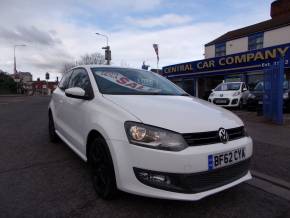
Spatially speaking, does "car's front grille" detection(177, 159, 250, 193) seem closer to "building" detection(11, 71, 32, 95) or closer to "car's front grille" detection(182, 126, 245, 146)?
"car's front grille" detection(182, 126, 245, 146)

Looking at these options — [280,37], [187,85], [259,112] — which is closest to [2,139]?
[259,112]

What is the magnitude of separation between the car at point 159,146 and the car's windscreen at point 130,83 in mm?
75

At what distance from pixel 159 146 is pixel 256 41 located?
27264mm

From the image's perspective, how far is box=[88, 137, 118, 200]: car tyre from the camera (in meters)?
3.01

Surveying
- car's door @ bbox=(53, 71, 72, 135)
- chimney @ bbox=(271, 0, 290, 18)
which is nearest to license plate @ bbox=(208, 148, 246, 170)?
car's door @ bbox=(53, 71, 72, 135)

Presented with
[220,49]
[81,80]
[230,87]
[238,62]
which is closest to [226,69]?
[238,62]

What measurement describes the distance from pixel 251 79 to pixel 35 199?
19.3 meters

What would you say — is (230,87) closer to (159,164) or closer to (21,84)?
(159,164)

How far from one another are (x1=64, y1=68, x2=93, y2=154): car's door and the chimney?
34511 millimetres

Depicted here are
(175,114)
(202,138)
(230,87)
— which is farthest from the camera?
(230,87)

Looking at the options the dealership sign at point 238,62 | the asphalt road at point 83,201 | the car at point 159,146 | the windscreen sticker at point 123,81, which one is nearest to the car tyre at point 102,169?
the car at point 159,146

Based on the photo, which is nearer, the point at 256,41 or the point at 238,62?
the point at 238,62

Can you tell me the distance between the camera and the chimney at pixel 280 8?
32.9 m

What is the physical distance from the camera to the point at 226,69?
70.9 ft
